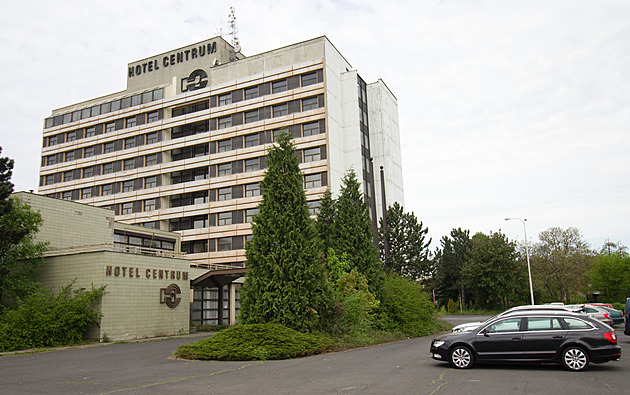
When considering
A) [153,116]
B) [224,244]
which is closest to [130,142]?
[153,116]

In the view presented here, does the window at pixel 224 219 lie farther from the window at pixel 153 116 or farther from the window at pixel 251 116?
the window at pixel 153 116

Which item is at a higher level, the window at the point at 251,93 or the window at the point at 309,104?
the window at the point at 251,93

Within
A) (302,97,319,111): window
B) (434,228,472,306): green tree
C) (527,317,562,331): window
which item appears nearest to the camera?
(527,317,562,331): window

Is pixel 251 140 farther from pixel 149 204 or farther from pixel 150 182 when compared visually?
pixel 149 204

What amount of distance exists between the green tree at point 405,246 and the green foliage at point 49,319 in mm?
32459

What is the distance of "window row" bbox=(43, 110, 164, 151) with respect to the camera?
5738 centimetres

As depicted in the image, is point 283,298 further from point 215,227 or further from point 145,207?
point 145,207

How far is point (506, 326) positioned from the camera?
12.6 m

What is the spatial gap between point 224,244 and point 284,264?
3252cm

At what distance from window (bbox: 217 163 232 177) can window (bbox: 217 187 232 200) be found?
1.59 metres

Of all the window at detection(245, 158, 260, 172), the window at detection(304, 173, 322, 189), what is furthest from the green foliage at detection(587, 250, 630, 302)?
the window at detection(245, 158, 260, 172)

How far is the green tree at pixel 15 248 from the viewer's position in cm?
2309

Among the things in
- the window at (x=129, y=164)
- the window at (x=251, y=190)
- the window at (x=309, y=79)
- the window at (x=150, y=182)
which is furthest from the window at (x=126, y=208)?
the window at (x=309, y=79)

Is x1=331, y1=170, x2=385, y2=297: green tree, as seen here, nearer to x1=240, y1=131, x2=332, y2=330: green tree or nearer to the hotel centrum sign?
x1=240, y1=131, x2=332, y2=330: green tree
